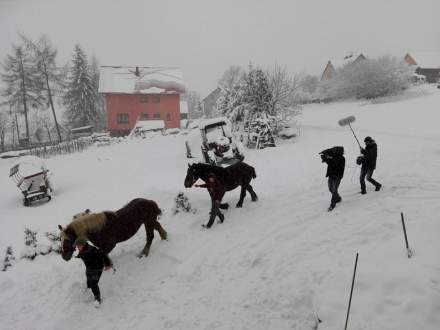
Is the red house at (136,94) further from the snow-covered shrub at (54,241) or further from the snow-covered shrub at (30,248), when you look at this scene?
the snow-covered shrub at (30,248)

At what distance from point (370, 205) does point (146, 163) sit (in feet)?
40.0

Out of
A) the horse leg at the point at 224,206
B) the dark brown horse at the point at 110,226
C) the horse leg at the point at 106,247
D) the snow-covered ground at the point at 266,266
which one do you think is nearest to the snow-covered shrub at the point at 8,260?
the snow-covered ground at the point at 266,266

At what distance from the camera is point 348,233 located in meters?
6.08

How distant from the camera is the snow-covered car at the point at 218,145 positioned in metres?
14.4

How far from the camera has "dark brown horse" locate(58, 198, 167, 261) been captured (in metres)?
5.43

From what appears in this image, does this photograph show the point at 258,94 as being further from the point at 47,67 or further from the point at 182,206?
the point at 47,67

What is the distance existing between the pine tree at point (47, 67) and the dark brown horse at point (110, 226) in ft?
113

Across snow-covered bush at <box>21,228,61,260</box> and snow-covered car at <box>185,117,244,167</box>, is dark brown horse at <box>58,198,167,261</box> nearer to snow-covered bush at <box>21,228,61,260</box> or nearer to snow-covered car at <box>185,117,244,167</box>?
snow-covered bush at <box>21,228,61,260</box>

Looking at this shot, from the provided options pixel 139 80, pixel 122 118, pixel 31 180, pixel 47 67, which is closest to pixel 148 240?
pixel 31 180

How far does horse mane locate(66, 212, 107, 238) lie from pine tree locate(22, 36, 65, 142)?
115ft

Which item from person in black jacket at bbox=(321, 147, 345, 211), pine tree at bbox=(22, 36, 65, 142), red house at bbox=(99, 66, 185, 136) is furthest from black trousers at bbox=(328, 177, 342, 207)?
pine tree at bbox=(22, 36, 65, 142)

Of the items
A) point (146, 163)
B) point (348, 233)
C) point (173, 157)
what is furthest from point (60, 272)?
point (173, 157)

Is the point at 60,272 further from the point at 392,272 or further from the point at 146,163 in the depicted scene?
the point at 146,163

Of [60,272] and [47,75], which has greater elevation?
[47,75]
